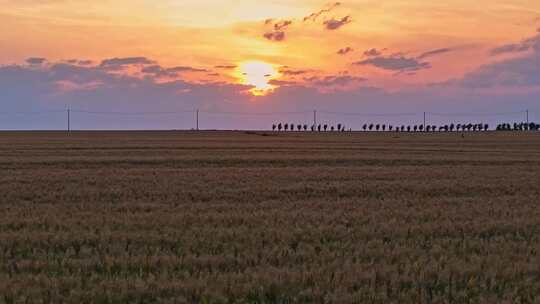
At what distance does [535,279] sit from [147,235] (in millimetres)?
6247

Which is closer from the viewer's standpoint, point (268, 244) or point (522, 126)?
point (268, 244)

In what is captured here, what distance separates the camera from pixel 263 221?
12.7 m

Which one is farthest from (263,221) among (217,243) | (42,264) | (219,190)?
(219,190)

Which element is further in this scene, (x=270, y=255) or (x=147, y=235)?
(x=147, y=235)

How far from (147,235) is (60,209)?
4.84 metres

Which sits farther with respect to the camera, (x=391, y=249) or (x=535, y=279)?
(x=391, y=249)

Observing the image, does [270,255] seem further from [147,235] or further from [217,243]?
[147,235]

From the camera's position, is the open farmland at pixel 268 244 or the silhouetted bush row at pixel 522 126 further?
the silhouetted bush row at pixel 522 126

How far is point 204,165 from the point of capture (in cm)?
3353

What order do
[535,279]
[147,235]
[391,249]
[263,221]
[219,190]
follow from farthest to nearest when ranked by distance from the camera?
[219,190], [263,221], [147,235], [391,249], [535,279]

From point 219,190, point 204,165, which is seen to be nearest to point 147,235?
point 219,190

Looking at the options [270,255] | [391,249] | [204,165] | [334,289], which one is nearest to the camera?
[334,289]

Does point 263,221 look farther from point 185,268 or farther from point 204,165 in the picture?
point 204,165

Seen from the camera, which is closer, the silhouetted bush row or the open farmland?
the open farmland
